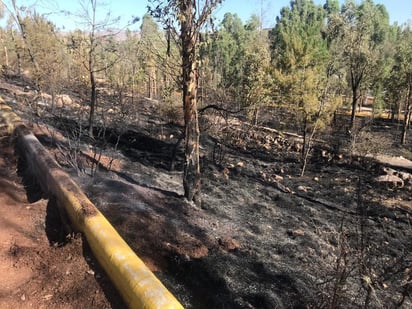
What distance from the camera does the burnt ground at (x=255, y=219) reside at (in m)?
4.11

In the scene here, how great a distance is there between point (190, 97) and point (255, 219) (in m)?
3.21

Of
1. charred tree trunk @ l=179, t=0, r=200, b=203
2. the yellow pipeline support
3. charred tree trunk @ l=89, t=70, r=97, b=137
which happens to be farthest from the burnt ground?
the yellow pipeline support

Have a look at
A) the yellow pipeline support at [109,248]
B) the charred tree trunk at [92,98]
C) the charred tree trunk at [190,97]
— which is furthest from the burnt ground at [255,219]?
the yellow pipeline support at [109,248]

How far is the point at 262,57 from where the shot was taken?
21.7 metres

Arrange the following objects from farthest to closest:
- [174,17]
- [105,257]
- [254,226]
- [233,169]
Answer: [233,169], [254,226], [174,17], [105,257]

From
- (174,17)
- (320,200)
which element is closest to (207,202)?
(174,17)

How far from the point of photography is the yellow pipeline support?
2578 mm

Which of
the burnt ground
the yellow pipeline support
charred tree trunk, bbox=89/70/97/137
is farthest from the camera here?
charred tree trunk, bbox=89/70/97/137

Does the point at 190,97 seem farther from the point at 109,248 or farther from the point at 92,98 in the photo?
the point at 92,98

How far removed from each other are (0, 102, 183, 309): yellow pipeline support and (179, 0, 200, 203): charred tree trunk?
8.85 feet

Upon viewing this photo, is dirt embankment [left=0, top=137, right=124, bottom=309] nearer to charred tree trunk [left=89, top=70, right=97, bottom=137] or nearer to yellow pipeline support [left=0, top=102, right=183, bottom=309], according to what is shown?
yellow pipeline support [left=0, top=102, right=183, bottom=309]

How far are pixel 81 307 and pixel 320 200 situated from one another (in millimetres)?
10075

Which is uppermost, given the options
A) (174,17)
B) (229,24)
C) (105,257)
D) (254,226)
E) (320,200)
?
(229,24)

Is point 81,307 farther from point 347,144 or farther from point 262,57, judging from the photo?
point 262,57
